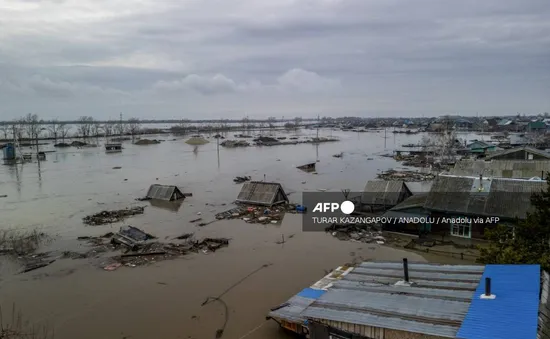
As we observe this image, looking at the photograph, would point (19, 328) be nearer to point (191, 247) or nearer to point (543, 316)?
point (191, 247)

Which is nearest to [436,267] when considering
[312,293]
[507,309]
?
[507,309]

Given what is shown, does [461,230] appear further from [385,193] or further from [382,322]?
[382,322]

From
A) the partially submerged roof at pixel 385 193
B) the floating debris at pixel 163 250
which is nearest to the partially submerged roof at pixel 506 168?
the partially submerged roof at pixel 385 193

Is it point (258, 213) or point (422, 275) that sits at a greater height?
point (422, 275)

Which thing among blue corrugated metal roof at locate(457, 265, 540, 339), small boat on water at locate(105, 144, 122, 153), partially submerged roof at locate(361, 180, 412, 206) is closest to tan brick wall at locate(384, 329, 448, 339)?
blue corrugated metal roof at locate(457, 265, 540, 339)

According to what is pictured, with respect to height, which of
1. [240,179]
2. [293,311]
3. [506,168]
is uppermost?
[506,168]

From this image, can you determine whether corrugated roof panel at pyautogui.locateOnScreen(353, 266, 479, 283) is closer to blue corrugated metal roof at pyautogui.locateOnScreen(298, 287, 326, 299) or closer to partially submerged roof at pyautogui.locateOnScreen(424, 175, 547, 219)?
blue corrugated metal roof at pyautogui.locateOnScreen(298, 287, 326, 299)

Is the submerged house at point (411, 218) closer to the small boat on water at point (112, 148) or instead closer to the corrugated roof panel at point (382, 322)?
the corrugated roof panel at point (382, 322)

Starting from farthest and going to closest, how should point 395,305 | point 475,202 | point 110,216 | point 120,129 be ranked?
1. point 120,129
2. point 110,216
3. point 475,202
4. point 395,305
